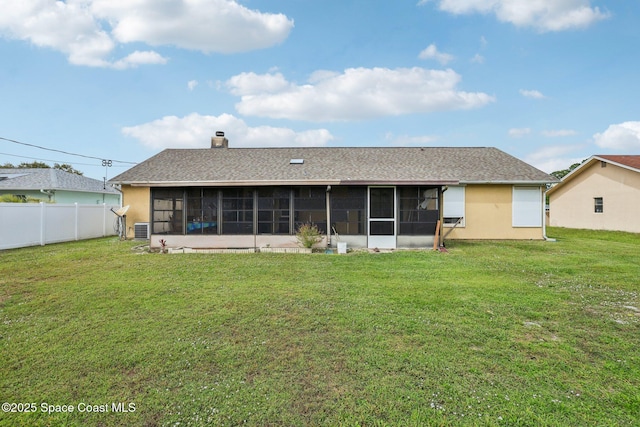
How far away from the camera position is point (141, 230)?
13664 millimetres

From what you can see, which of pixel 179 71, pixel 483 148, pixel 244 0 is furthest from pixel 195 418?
pixel 483 148

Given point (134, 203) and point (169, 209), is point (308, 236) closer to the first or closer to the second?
point (169, 209)

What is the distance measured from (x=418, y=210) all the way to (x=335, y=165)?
458cm

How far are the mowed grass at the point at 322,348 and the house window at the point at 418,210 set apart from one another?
3.96m

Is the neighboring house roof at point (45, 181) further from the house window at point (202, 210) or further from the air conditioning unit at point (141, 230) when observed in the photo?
the house window at point (202, 210)

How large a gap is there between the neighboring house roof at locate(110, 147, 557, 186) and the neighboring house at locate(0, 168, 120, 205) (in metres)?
9.09

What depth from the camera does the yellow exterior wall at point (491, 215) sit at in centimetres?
1371

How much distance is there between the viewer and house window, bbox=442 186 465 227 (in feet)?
44.8

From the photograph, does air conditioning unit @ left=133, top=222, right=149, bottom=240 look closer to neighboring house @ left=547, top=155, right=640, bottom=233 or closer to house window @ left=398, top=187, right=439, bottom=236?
house window @ left=398, top=187, right=439, bottom=236

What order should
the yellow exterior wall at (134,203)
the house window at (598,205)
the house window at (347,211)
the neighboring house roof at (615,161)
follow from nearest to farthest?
the house window at (347,211) → the yellow exterior wall at (134,203) → the neighboring house roof at (615,161) → the house window at (598,205)

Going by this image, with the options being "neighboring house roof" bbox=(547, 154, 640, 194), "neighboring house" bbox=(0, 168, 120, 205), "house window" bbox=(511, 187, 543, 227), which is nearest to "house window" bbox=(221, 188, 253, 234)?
"house window" bbox=(511, 187, 543, 227)

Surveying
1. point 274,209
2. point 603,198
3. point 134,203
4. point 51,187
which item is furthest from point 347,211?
point 51,187

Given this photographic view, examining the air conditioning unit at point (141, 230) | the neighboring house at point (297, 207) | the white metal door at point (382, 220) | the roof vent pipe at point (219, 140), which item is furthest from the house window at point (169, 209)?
the roof vent pipe at point (219, 140)

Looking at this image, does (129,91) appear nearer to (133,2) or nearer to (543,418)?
(133,2)
